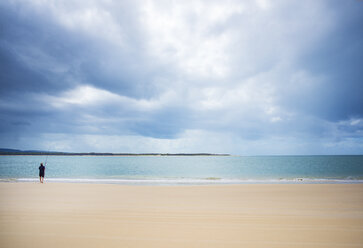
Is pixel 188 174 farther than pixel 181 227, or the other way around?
pixel 188 174

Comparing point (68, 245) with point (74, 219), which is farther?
point (74, 219)

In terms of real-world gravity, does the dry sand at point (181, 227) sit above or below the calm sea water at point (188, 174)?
above

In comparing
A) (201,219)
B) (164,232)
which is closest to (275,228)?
(201,219)

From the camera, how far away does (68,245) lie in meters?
4.77

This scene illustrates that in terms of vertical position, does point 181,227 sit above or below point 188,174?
above

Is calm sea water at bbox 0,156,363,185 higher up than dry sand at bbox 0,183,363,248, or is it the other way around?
dry sand at bbox 0,183,363,248

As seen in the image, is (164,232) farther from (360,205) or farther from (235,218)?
(360,205)

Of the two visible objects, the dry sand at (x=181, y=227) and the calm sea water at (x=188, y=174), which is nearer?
the dry sand at (x=181, y=227)

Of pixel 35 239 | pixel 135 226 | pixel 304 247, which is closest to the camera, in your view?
pixel 304 247

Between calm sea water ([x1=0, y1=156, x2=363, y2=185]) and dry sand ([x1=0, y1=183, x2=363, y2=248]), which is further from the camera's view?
calm sea water ([x1=0, y1=156, x2=363, y2=185])

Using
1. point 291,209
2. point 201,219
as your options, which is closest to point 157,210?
point 201,219

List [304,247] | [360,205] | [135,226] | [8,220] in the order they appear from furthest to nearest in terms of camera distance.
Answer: [360,205] → [8,220] → [135,226] → [304,247]

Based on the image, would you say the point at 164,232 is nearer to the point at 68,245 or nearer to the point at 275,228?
the point at 68,245

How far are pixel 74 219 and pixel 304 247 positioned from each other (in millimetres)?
7385
